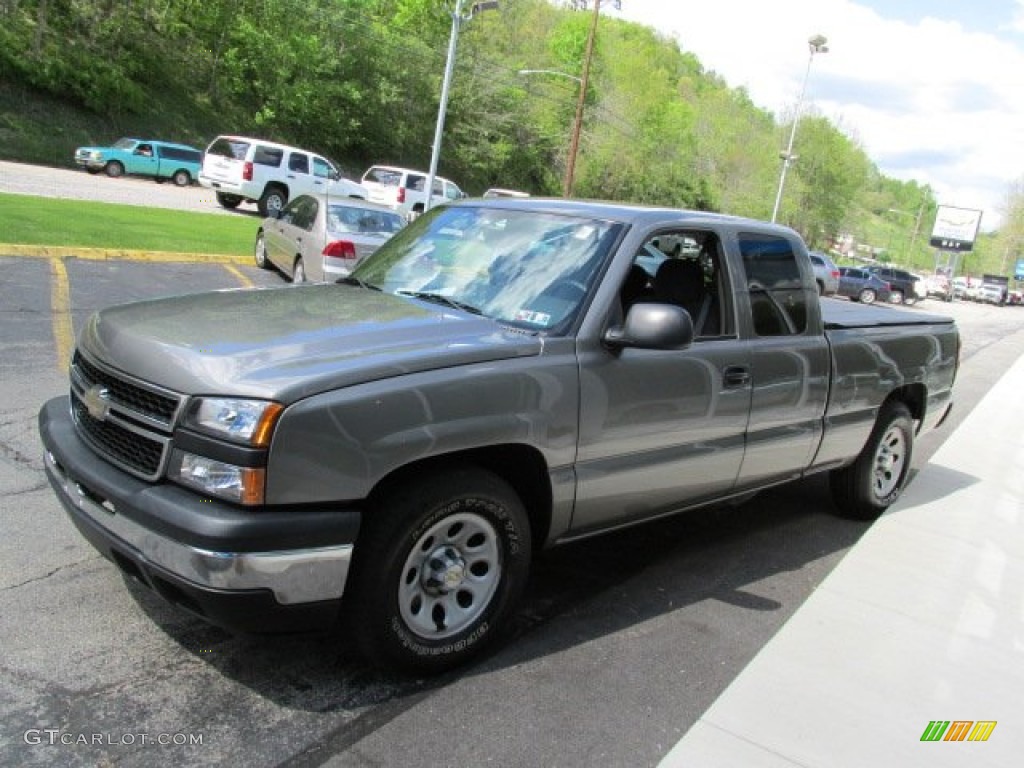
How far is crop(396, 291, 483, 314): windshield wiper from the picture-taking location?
12.4 ft

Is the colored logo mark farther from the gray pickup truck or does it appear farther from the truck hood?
the truck hood

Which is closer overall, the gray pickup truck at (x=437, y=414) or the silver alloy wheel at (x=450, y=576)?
the gray pickup truck at (x=437, y=414)

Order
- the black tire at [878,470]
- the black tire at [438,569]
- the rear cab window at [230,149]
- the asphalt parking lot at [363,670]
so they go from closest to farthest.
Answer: the asphalt parking lot at [363,670] → the black tire at [438,569] → the black tire at [878,470] → the rear cab window at [230,149]

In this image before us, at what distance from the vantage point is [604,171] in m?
62.8

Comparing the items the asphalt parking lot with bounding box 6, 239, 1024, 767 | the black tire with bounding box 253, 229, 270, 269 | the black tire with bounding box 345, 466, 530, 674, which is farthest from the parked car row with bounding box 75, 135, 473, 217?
the black tire with bounding box 345, 466, 530, 674

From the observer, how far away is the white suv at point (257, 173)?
24.1 meters

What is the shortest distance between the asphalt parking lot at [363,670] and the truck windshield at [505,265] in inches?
54.7

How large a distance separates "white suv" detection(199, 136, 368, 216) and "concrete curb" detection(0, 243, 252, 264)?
1051cm

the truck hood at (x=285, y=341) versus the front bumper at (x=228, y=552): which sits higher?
the truck hood at (x=285, y=341)

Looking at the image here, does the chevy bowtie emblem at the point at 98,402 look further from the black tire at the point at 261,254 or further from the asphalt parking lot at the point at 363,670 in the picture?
the black tire at the point at 261,254

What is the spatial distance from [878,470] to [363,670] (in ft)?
13.2

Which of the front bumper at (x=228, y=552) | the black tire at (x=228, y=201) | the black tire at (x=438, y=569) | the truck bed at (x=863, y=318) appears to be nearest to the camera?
the front bumper at (x=228, y=552)

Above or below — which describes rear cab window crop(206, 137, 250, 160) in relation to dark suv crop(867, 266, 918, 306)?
above

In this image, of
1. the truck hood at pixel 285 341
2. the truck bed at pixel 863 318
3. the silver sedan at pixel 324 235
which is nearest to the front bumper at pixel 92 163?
the silver sedan at pixel 324 235
